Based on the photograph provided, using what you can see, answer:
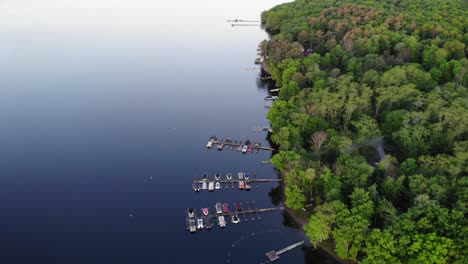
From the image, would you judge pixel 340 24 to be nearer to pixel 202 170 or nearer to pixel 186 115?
pixel 186 115

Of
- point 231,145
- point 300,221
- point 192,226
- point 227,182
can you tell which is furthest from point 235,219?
point 231,145

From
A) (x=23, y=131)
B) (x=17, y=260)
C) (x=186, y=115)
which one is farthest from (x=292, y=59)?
(x=17, y=260)

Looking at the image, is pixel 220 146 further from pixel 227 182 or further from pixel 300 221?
pixel 300 221

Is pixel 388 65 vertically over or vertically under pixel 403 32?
under

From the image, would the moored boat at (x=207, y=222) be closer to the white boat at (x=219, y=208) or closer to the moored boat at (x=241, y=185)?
the white boat at (x=219, y=208)

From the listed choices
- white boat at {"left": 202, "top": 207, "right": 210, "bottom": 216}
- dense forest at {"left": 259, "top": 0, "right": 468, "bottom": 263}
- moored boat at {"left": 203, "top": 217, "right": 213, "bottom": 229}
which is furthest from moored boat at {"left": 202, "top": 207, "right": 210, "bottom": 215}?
dense forest at {"left": 259, "top": 0, "right": 468, "bottom": 263}

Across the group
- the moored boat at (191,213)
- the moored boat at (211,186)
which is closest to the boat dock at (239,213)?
the moored boat at (191,213)
